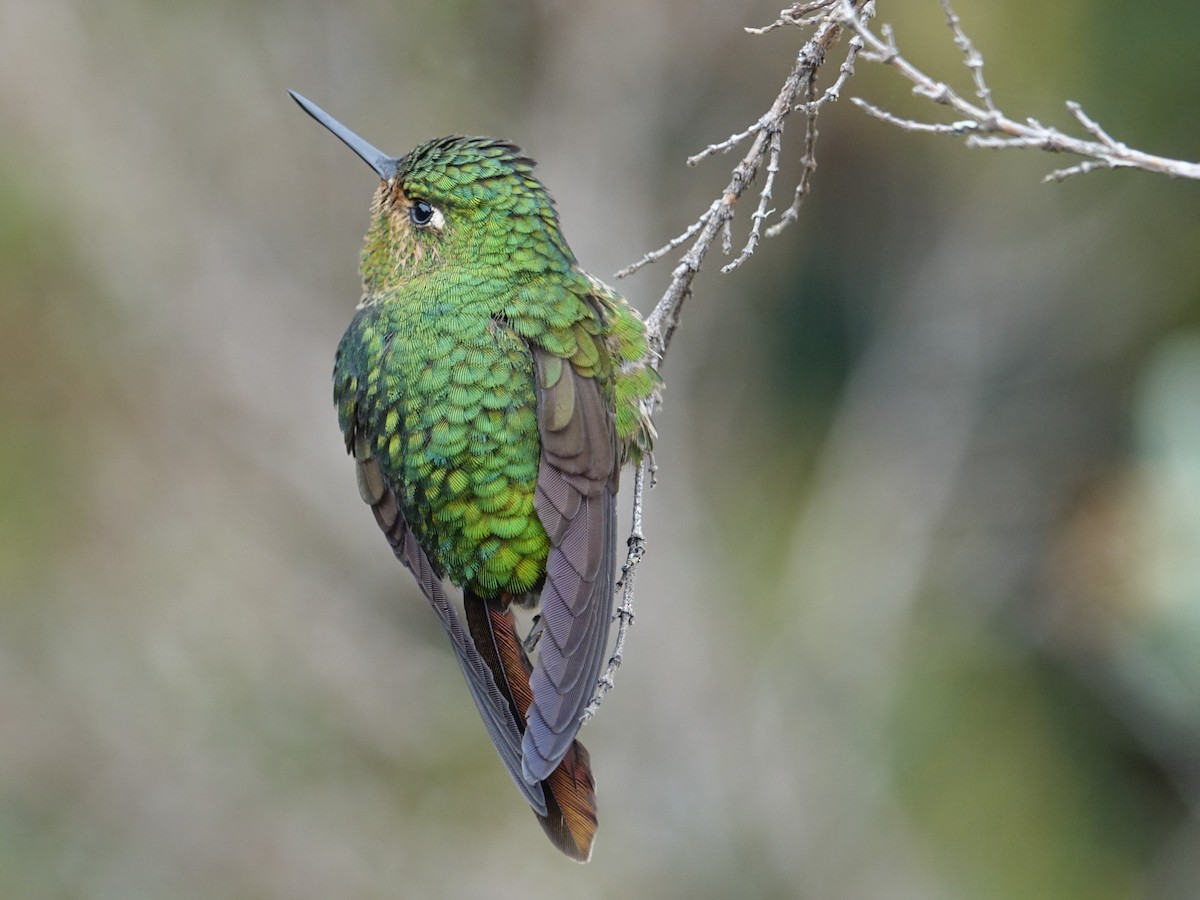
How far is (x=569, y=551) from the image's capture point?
3416 millimetres

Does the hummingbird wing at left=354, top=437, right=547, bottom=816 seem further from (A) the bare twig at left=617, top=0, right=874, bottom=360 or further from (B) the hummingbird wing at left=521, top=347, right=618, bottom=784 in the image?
(A) the bare twig at left=617, top=0, right=874, bottom=360

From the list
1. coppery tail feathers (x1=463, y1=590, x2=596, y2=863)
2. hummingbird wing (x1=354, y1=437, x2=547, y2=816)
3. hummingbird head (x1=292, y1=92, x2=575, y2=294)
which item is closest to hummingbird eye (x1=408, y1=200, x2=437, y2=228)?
hummingbird head (x1=292, y1=92, x2=575, y2=294)

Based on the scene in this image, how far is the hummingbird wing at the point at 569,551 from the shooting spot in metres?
3.06

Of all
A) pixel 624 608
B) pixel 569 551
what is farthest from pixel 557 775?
pixel 569 551

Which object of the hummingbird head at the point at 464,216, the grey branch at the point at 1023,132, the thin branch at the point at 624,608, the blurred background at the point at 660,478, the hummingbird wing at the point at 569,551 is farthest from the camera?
the blurred background at the point at 660,478

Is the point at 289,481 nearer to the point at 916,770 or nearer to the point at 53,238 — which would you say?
the point at 53,238

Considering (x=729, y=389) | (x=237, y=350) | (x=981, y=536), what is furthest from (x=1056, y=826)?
(x=237, y=350)

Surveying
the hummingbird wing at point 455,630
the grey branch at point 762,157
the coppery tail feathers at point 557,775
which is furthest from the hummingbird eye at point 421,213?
the coppery tail feathers at point 557,775

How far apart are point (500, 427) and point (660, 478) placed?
6972 mm

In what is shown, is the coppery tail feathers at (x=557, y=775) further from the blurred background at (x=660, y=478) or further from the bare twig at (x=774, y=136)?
the blurred background at (x=660, y=478)

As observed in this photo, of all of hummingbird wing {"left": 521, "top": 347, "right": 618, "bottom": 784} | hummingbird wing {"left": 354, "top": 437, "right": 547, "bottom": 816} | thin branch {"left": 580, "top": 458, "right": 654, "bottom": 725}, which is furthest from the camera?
hummingbird wing {"left": 354, "top": 437, "right": 547, "bottom": 816}

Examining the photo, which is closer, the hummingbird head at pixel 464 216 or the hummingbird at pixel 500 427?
the hummingbird at pixel 500 427

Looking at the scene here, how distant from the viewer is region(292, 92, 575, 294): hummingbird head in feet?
12.4

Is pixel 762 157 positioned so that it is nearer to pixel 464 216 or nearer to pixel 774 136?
pixel 774 136
